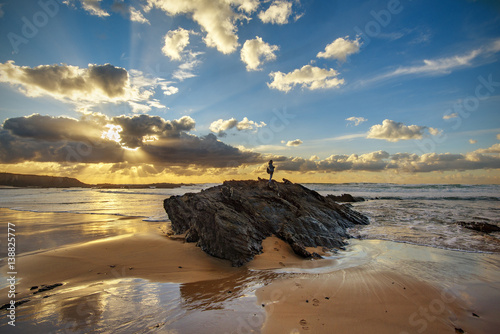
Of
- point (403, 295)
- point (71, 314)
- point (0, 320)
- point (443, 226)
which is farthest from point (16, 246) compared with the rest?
point (443, 226)

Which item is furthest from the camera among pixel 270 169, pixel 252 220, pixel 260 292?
pixel 270 169

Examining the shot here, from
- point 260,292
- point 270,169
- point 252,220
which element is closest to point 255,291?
point 260,292

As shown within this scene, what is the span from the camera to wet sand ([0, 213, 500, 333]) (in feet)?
13.3

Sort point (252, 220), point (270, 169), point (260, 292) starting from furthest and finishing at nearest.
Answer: point (270, 169) → point (252, 220) → point (260, 292)

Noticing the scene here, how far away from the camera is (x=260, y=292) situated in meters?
5.31

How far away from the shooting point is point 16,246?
32.0 feet

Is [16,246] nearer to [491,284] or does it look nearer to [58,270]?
[58,270]

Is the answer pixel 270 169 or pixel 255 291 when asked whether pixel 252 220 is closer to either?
pixel 255 291

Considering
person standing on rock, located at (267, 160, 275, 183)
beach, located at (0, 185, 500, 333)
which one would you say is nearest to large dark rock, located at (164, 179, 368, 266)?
beach, located at (0, 185, 500, 333)

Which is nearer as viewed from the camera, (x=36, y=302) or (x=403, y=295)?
(x=36, y=302)

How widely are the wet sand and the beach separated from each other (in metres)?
0.03

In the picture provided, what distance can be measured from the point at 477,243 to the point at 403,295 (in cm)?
819

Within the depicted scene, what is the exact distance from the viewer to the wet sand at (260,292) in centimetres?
406

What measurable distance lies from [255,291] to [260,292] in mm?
134
